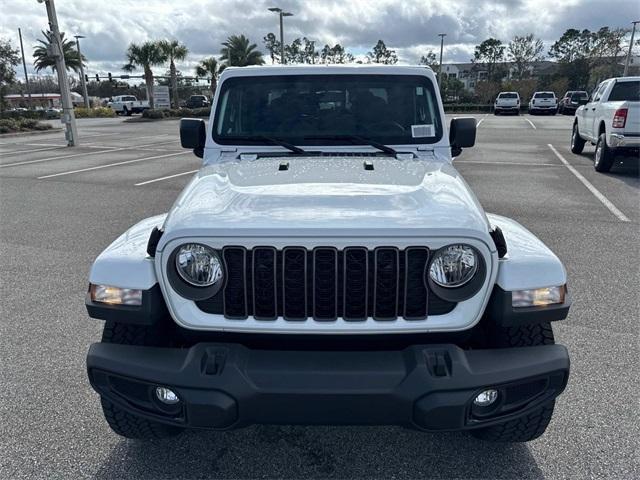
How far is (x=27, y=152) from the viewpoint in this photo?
53.0 ft

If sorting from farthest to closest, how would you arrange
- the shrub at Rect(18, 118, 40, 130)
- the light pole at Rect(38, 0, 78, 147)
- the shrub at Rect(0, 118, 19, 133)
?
the shrub at Rect(18, 118, 40, 130)
the shrub at Rect(0, 118, 19, 133)
the light pole at Rect(38, 0, 78, 147)

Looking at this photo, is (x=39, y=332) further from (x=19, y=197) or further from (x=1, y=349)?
(x=19, y=197)

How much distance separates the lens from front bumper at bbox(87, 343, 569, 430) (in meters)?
1.90

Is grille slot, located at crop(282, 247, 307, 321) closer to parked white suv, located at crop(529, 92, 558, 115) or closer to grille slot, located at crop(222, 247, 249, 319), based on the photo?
grille slot, located at crop(222, 247, 249, 319)

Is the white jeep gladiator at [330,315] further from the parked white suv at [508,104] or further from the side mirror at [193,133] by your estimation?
the parked white suv at [508,104]

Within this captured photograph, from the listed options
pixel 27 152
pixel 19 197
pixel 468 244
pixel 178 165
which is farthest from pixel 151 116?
pixel 468 244

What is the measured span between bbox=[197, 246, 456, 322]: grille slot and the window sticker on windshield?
64.9 inches

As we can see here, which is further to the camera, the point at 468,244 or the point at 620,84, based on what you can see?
the point at 620,84

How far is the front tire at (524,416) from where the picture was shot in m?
2.21

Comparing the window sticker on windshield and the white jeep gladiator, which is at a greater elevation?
the window sticker on windshield

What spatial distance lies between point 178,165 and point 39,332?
9491mm

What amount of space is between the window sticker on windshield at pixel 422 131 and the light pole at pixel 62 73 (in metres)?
16.5

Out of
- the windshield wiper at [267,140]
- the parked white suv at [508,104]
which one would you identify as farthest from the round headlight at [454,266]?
the parked white suv at [508,104]

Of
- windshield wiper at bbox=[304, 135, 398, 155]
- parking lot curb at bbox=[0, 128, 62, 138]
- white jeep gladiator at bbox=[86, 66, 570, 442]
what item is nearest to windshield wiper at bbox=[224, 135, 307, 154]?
windshield wiper at bbox=[304, 135, 398, 155]
